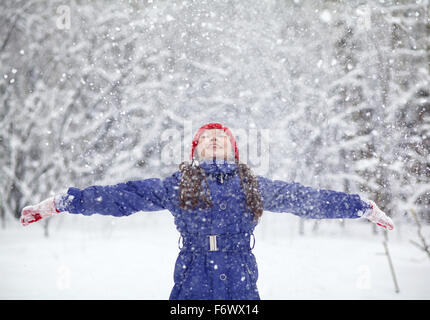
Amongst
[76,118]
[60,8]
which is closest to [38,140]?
[76,118]

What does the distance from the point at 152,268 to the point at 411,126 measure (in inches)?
230

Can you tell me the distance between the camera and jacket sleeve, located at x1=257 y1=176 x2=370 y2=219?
1.94 metres

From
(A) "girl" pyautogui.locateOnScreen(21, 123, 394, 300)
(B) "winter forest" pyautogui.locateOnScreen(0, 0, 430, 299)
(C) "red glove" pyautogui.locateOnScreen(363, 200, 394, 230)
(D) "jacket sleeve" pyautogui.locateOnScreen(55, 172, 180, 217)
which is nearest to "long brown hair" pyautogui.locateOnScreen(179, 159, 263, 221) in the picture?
(A) "girl" pyautogui.locateOnScreen(21, 123, 394, 300)

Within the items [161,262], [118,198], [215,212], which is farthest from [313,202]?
[161,262]

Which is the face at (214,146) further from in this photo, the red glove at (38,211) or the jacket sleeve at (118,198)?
the red glove at (38,211)

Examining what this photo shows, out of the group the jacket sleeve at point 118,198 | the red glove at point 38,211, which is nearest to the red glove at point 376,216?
the jacket sleeve at point 118,198

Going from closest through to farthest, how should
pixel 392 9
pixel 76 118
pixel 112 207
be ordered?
pixel 112 207
pixel 392 9
pixel 76 118

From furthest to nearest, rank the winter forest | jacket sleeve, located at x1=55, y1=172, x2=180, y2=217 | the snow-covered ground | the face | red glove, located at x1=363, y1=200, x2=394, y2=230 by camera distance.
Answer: the winter forest → the snow-covered ground → the face → red glove, located at x1=363, y1=200, x2=394, y2=230 → jacket sleeve, located at x1=55, y1=172, x2=180, y2=217

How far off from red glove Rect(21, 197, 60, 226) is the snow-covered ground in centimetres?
304

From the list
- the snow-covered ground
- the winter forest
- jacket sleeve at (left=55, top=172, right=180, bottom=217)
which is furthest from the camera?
the winter forest

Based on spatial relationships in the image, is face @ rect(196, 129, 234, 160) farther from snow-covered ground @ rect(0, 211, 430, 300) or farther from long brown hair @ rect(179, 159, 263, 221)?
snow-covered ground @ rect(0, 211, 430, 300)

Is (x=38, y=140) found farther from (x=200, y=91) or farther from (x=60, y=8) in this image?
(x=200, y=91)

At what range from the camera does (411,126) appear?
6.65 metres

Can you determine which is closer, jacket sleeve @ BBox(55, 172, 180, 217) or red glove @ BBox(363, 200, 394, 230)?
jacket sleeve @ BBox(55, 172, 180, 217)
